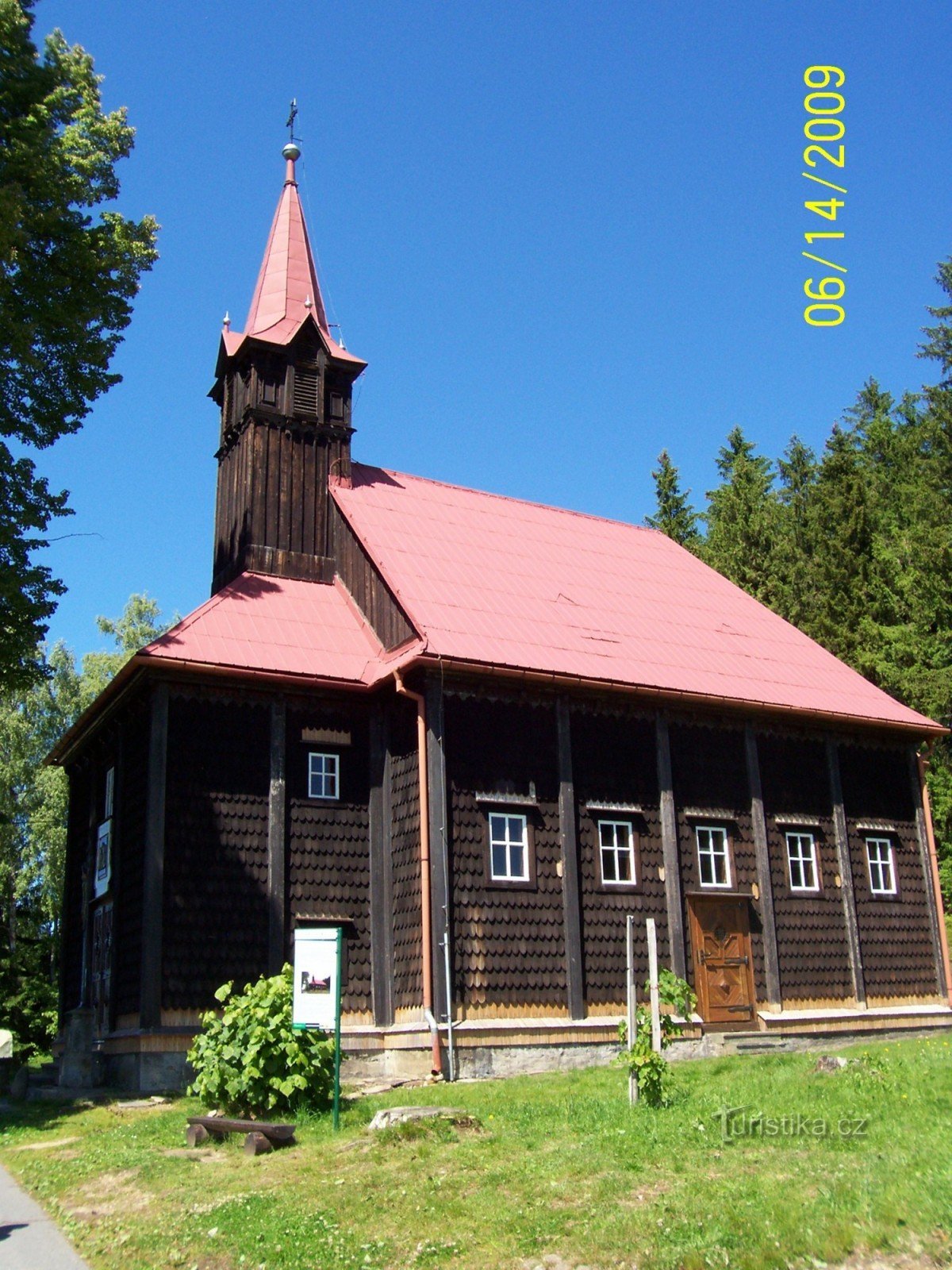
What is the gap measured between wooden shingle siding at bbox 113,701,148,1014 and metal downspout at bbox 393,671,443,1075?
4.05 metres

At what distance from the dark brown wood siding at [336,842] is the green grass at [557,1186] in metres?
5.78

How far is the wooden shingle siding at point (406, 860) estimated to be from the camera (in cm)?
1822

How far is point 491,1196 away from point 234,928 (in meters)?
9.73

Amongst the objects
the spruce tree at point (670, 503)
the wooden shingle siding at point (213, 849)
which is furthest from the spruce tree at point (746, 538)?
the wooden shingle siding at point (213, 849)

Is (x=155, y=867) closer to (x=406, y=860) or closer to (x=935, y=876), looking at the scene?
(x=406, y=860)

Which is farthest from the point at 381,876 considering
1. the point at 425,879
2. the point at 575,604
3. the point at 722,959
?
the point at 575,604

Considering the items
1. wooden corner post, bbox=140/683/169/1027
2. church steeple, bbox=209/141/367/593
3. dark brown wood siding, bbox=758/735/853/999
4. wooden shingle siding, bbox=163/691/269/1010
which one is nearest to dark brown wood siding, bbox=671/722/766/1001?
dark brown wood siding, bbox=758/735/853/999

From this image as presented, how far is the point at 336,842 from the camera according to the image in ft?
63.4

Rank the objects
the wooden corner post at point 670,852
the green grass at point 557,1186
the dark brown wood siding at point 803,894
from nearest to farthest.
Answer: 1. the green grass at point 557,1186
2. the wooden corner post at point 670,852
3. the dark brown wood siding at point 803,894

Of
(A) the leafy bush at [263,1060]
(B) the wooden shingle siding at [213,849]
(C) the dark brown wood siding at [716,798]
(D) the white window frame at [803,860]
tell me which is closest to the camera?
(A) the leafy bush at [263,1060]

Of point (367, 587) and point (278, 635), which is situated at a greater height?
point (367, 587)

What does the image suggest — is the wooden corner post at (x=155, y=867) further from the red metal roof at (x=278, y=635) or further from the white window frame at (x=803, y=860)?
the white window frame at (x=803, y=860)

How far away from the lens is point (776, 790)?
872 inches

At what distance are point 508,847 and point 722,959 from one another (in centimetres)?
449
